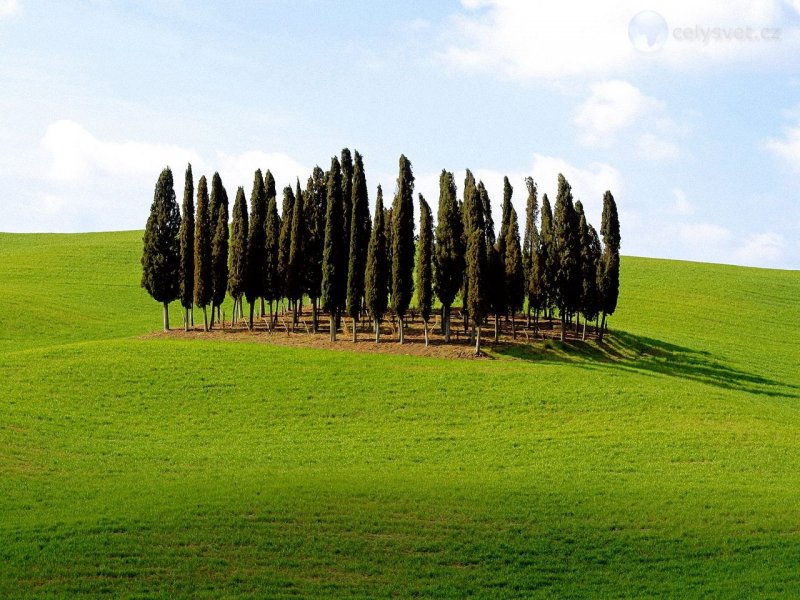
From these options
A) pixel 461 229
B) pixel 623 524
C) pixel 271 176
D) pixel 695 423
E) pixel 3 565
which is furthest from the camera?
pixel 271 176

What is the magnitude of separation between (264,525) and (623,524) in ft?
43.8

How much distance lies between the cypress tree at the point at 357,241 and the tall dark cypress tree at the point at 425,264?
4962 mm

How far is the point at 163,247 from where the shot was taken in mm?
75000

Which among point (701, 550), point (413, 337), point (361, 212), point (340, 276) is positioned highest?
point (361, 212)

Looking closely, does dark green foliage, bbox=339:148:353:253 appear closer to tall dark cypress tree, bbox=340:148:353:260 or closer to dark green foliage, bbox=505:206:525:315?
tall dark cypress tree, bbox=340:148:353:260

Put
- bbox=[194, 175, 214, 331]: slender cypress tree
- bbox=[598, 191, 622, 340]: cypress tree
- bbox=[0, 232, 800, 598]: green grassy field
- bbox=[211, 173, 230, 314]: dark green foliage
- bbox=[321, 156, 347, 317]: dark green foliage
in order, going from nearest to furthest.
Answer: bbox=[0, 232, 800, 598]: green grassy field → bbox=[321, 156, 347, 317]: dark green foliage → bbox=[194, 175, 214, 331]: slender cypress tree → bbox=[211, 173, 230, 314]: dark green foliage → bbox=[598, 191, 622, 340]: cypress tree

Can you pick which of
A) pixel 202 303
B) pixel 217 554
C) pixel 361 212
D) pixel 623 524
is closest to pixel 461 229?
pixel 361 212

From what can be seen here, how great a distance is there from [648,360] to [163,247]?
42.4 meters

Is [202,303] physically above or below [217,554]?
above

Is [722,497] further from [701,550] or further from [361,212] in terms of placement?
[361,212]

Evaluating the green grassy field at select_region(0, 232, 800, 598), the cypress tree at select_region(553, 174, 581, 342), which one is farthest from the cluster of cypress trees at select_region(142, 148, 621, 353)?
the green grassy field at select_region(0, 232, 800, 598)

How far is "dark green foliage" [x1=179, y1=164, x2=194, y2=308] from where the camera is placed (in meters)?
76.3

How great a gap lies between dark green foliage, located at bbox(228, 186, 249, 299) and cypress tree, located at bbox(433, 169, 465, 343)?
18117 mm

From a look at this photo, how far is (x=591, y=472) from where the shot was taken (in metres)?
40.8
